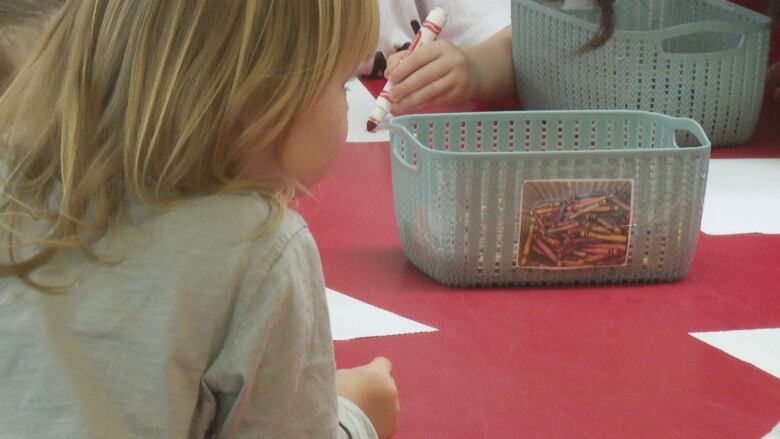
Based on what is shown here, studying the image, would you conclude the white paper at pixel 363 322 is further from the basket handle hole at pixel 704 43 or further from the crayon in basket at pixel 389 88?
the basket handle hole at pixel 704 43

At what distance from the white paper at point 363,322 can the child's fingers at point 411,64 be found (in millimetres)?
473

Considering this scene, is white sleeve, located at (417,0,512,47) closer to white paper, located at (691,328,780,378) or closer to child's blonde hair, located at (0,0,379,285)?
white paper, located at (691,328,780,378)

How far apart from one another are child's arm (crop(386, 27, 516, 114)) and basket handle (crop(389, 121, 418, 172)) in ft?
1.14

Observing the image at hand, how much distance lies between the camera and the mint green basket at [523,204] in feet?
3.03

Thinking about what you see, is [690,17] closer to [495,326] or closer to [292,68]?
[495,326]

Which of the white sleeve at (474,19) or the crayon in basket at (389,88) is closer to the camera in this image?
the crayon in basket at (389,88)

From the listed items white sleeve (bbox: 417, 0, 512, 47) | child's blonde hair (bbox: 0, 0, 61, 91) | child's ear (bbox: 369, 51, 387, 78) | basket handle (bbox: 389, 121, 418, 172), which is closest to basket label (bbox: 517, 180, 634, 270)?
basket handle (bbox: 389, 121, 418, 172)

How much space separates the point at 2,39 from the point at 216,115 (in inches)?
12.9

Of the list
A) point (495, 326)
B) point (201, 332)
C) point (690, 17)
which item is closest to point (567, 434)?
point (495, 326)

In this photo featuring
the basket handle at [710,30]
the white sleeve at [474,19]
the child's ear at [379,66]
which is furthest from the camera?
the child's ear at [379,66]

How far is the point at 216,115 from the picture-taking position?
526mm

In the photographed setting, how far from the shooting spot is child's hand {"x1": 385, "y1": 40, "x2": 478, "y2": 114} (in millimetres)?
1356

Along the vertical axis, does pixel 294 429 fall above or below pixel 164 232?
below

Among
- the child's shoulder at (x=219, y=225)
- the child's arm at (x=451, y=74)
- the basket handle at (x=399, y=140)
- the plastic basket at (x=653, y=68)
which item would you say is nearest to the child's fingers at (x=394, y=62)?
the child's arm at (x=451, y=74)
